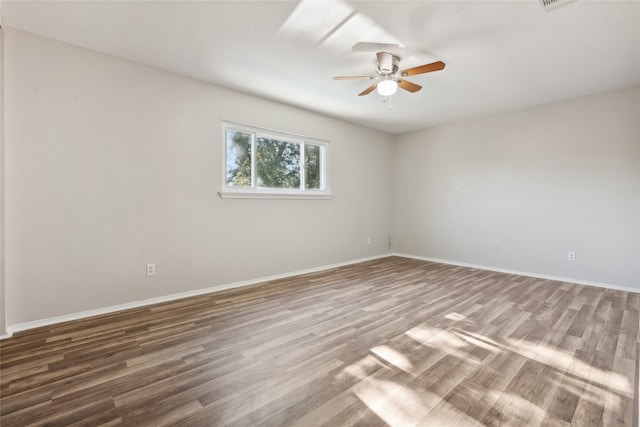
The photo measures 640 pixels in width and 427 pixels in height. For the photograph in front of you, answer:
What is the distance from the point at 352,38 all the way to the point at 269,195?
7.15 ft

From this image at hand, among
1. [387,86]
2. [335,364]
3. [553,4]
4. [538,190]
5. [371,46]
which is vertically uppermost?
[553,4]

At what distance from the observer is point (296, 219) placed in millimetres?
4262

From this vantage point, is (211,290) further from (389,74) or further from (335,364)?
(389,74)

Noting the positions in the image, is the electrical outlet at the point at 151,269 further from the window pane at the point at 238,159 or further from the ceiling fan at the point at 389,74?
the ceiling fan at the point at 389,74

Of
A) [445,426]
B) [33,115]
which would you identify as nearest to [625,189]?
[445,426]

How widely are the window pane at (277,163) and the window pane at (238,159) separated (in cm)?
14

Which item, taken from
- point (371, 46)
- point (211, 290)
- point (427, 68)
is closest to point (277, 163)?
point (211, 290)

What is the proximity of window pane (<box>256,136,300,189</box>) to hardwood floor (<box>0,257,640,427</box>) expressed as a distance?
1.69 meters

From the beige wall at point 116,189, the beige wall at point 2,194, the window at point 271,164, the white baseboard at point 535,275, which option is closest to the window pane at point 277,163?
the window at point 271,164

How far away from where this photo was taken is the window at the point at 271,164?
3.65 meters

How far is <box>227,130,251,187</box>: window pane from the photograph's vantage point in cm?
363

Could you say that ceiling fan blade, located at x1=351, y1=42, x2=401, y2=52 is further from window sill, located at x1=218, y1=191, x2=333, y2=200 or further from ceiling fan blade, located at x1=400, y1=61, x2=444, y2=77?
window sill, located at x1=218, y1=191, x2=333, y2=200

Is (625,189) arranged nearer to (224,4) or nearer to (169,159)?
(224,4)

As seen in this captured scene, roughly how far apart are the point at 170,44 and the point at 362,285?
10.9 feet
